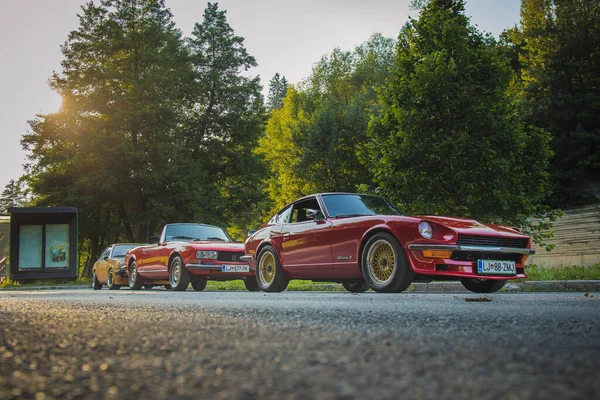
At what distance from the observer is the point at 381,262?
927cm

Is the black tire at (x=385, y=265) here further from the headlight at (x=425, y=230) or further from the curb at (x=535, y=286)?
the curb at (x=535, y=286)

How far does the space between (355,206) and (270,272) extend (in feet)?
7.54

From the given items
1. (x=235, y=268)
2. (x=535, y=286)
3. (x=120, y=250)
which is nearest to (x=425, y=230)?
(x=535, y=286)

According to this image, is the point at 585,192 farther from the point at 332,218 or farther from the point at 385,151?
the point at 332,218

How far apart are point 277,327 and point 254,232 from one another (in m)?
9.18

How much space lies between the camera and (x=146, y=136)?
35594mm

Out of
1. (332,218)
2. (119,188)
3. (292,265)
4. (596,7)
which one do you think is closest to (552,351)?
(332,218)

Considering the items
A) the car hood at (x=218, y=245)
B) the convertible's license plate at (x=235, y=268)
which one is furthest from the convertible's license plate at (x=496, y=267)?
the car hood at (x=218, y=245)

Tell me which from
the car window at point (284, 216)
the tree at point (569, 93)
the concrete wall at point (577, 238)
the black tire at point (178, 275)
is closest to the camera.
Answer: the car window at point (284, 216)

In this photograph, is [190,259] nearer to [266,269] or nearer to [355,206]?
[266,269]

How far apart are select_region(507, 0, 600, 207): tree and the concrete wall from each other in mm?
2577

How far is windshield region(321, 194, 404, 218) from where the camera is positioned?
10.5 m

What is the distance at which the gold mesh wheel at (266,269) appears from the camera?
467 inches

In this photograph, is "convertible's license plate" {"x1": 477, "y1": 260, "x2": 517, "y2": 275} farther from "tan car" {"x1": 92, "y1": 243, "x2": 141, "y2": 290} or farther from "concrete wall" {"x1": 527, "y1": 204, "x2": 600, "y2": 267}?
"concrete wall" {"x1": 527, "y1": 204, "x2": 600, "y2": 267}
